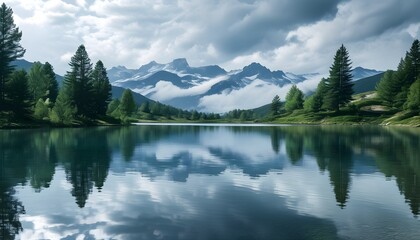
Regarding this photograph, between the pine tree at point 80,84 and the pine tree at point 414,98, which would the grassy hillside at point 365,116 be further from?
the pine tree at point 80,84

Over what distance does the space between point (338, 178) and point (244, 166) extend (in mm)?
9256

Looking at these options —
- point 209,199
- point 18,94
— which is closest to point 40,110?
point 18,94

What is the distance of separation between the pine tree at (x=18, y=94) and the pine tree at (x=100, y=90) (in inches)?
1362

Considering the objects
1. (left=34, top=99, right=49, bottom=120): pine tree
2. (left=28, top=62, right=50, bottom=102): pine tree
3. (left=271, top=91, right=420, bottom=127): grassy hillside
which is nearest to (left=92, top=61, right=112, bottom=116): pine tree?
(left=28, top=62, right=50, bottom=102): pine tree

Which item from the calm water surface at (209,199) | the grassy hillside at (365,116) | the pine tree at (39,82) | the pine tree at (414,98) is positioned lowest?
the calm water surface at (209,199)

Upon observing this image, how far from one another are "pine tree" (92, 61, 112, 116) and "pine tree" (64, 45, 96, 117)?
3.13m

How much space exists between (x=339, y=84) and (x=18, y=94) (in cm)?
13770

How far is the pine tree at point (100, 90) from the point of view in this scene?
13790 centimetres

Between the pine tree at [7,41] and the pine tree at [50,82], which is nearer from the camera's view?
the pine tree at [7,41]

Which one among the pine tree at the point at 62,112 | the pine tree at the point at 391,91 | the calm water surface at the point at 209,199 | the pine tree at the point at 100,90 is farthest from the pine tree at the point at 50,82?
the pine tree at the point at 391,91

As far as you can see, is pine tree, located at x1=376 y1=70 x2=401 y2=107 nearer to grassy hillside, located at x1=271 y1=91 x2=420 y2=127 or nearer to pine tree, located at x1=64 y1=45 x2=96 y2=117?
grassy hillside, located at x1=271 y1=91 x2=420 y2=127

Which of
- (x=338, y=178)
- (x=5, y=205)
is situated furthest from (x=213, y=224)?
(x=338, y=178)

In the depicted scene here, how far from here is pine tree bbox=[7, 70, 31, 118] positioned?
95.8 metres

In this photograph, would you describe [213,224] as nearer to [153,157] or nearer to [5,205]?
[5,205]
